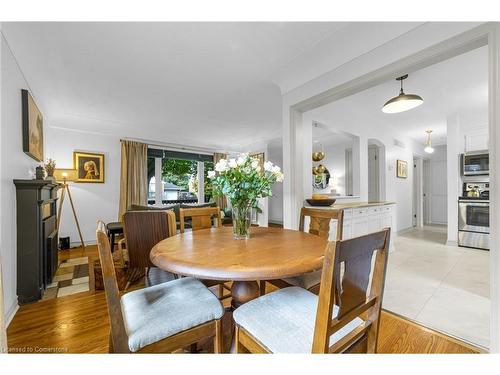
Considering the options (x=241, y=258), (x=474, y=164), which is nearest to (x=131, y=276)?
(x=241, y=258)

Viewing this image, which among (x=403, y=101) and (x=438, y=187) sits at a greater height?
(x=403, y=101)

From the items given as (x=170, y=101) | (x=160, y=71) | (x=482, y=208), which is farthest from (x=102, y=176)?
(x=482, y=208)

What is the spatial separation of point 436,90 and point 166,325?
4281 millimetres

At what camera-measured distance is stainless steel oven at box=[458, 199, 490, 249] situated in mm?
3699

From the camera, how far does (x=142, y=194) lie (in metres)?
5.00

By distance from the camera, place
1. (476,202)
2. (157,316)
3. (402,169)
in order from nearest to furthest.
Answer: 1. (157,316)
2. (476,202)
3. (402,169)

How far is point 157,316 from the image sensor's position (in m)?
0.96

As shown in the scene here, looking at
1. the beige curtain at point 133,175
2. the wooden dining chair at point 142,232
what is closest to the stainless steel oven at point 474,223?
the wooden dining chair at point 142,232

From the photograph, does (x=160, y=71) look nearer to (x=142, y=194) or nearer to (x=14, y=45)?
(x=14, y=45)

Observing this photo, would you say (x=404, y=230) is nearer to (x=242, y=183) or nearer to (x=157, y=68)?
(x=242, y=183)

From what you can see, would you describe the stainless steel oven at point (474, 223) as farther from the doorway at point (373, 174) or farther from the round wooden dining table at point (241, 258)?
the round wooden dining table at point (241, 258)

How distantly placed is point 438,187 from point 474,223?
3372mm

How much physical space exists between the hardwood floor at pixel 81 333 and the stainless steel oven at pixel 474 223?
336cm

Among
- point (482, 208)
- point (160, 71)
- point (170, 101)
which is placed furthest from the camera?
point (482, 208)
